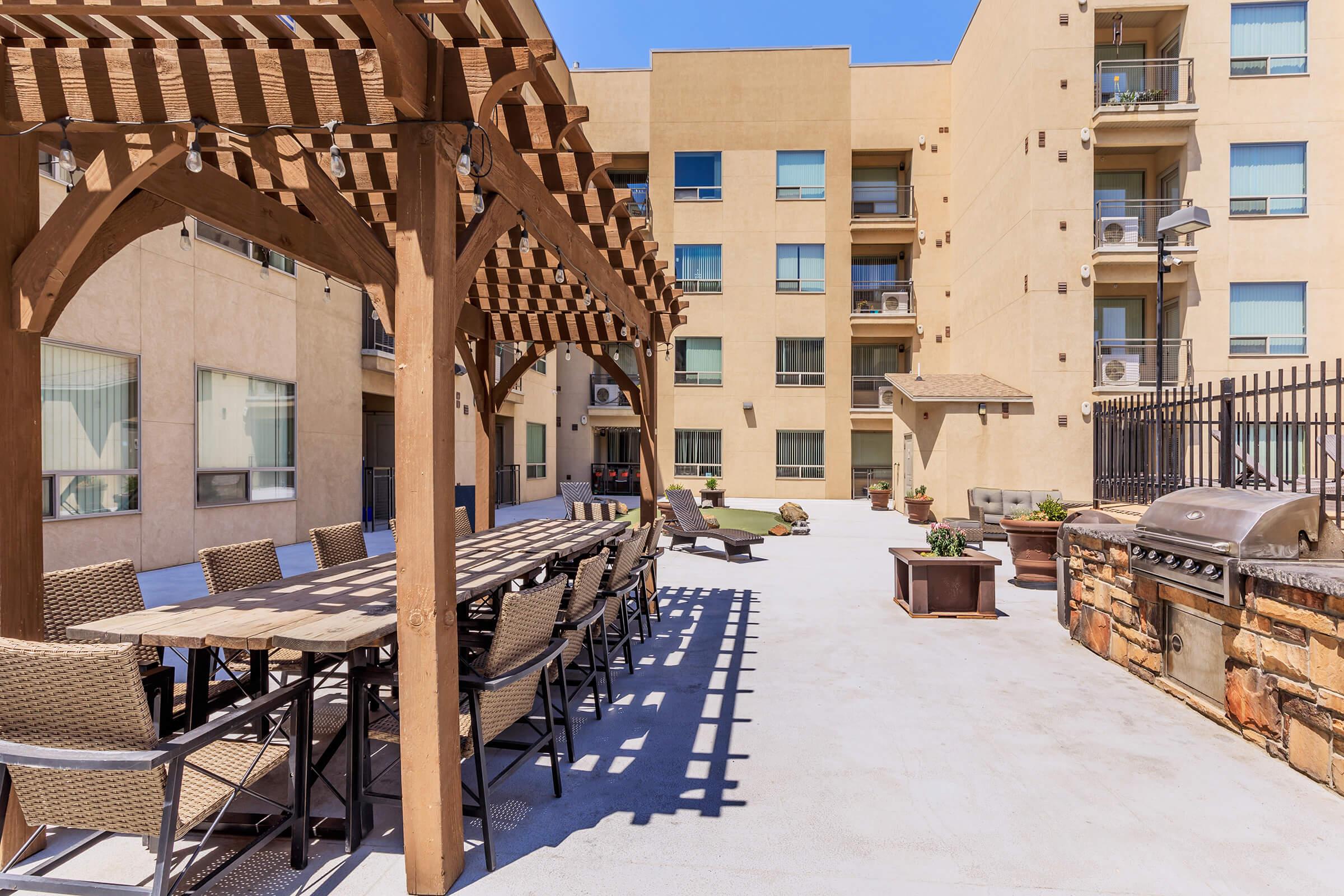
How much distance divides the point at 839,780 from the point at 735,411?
59.8ft

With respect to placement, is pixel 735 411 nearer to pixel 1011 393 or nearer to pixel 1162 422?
pixel 1011 393

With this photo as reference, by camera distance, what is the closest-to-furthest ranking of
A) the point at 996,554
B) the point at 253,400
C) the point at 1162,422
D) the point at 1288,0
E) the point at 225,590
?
the point at 225,590 → the point at 1162,422 → the point at 253,400 → the point at 996,554 → the point at 1288,0

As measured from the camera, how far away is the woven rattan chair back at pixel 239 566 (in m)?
4.11

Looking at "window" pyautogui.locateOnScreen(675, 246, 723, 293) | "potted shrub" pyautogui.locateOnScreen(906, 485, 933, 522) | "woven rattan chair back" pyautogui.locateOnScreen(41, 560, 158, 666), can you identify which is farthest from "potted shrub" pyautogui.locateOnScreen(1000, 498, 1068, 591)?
"window" pyautogui.locateOnScreen(675, 246, 723, 293)

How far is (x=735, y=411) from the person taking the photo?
21484 millimetres

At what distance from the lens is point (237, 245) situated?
10.1 meters

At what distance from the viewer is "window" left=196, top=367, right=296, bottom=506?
31.1 ft

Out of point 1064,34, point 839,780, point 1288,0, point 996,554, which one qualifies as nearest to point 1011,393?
point 996,554

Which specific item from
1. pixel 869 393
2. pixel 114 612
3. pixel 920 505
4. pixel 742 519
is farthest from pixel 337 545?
pixel 869 393

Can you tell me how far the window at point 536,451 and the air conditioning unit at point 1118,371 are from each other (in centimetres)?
1550

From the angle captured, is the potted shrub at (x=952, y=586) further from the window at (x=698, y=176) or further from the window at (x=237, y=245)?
the window at (x=698, y=176)

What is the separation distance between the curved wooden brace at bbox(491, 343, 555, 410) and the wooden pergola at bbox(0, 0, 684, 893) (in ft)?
16.2

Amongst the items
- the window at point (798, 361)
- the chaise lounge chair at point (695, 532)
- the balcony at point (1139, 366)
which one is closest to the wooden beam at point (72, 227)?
the chaise lounge chair at point (695, 532)

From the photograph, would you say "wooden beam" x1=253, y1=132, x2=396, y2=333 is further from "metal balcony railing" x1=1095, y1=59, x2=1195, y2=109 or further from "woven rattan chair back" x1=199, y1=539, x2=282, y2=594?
"metal balcony railing" x1=1095, y1=59, x2=1195, y2=109
